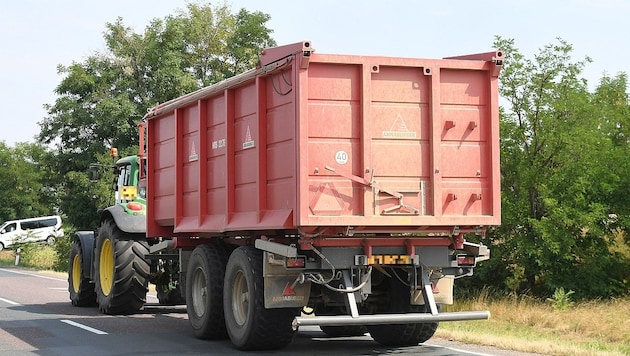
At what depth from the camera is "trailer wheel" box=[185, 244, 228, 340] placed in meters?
12.2

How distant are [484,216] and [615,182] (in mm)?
9358

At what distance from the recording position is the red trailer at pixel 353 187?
10312mm

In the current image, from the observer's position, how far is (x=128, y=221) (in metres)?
16.5

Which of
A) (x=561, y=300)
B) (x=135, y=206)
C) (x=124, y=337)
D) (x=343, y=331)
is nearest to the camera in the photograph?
(x=124, y=337)

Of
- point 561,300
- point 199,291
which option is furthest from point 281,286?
point 561,300

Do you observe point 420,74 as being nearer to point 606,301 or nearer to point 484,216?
point 484,216

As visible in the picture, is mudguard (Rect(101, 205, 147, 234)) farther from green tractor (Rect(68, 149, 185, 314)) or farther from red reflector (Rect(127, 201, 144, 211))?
red reflector (Rect(127, 201, 144, 211))

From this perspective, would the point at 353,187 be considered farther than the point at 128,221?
No

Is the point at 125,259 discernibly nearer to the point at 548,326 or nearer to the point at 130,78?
the point at 548,326

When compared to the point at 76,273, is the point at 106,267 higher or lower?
higher

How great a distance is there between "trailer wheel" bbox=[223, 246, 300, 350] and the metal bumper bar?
735mm

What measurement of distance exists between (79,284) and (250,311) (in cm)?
826

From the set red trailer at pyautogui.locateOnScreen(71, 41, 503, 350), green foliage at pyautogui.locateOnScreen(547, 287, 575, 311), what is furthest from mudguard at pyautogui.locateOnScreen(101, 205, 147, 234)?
green foliage at pyautogui.locateOnScreen(547, 287, 575, 311)

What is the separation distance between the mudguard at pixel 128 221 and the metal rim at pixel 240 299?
5.11m
